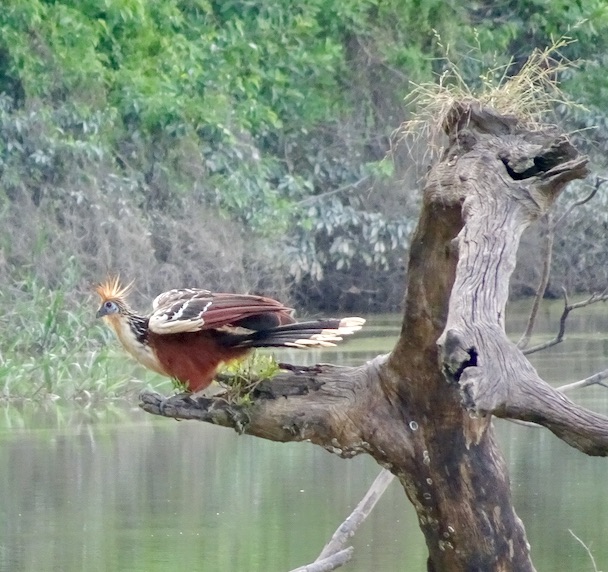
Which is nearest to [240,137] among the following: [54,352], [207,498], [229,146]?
[229,146]

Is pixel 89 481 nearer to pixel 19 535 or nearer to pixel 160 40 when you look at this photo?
pixel 19 535

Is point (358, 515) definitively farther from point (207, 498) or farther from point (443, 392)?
point (207, 498)

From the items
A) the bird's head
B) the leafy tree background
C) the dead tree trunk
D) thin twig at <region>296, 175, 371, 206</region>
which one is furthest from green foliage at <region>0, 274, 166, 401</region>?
the dead tree trunk

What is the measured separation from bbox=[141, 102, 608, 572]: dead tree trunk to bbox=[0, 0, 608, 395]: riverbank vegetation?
21.8 ft

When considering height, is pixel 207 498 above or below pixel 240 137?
below

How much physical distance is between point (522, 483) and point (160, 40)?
8.08 m

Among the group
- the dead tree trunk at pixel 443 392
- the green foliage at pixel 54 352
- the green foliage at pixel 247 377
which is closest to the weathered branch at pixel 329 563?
the dead tree trunk at pixel 443 392

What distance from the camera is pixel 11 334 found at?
35.1ft

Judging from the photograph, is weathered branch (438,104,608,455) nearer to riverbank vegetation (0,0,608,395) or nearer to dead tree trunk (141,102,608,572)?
dead tree trunk (141,102,608,572)

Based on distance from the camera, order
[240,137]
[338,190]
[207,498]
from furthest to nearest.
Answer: [338,190]
[240,137]
[207,498]

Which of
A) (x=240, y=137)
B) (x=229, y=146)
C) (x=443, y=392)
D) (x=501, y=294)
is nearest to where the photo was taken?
(x=501, y=294)

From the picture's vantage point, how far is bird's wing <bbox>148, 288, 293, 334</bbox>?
12.2 ft

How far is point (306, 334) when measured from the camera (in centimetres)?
367

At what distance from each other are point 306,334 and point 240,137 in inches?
430
